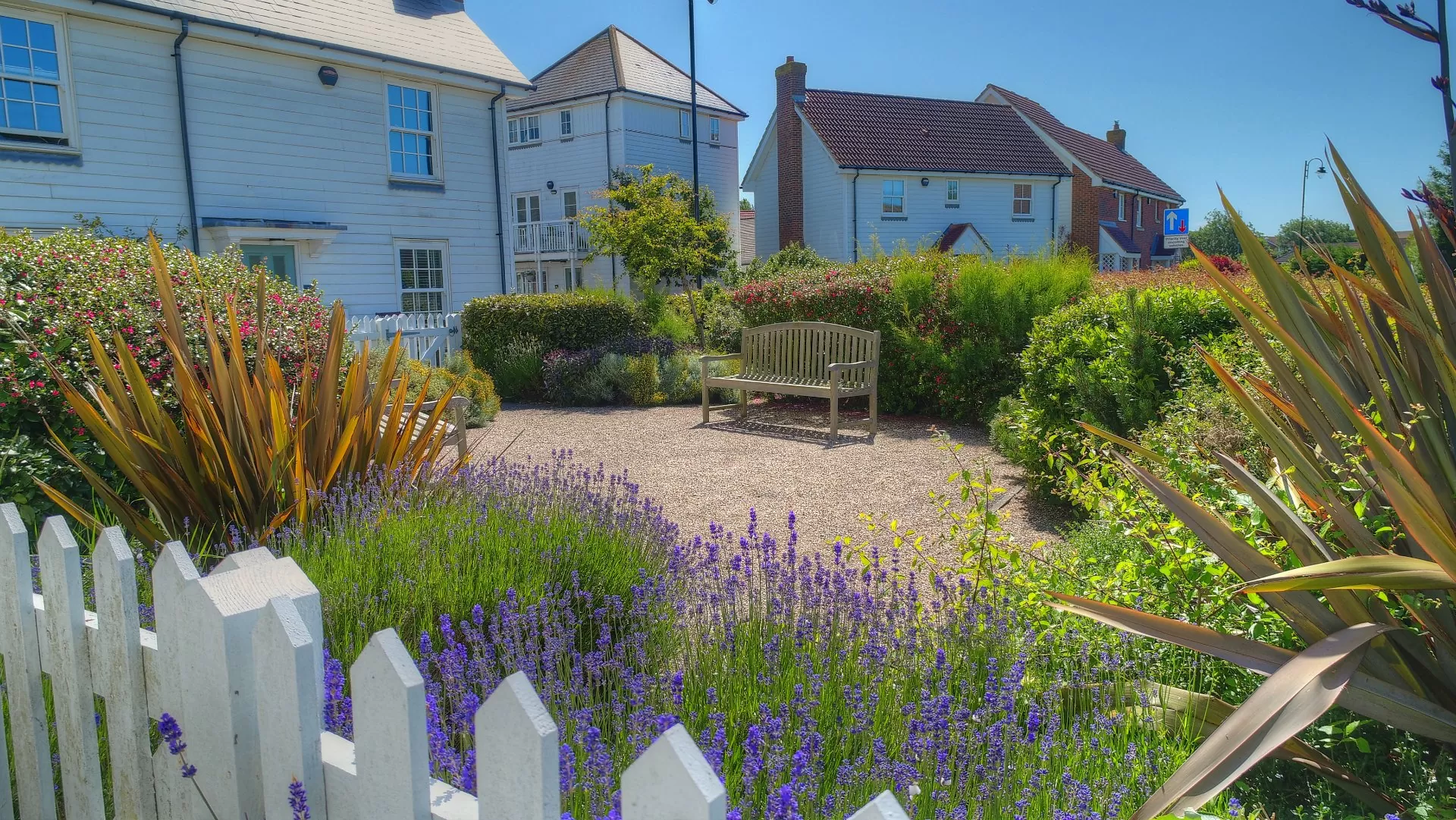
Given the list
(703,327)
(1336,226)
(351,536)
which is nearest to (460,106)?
(703,327)

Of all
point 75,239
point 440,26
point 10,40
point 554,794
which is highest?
point 440,26

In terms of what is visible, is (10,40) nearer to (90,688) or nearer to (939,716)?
(90,688)

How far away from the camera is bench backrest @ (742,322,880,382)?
1023cm

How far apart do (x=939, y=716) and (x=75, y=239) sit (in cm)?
658

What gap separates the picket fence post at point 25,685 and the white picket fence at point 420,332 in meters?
11.1

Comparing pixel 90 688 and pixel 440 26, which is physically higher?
pixel 440 26

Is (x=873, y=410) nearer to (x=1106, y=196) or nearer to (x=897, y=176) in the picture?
(x=897, y=176)

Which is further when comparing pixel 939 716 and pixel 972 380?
pixel 972 380

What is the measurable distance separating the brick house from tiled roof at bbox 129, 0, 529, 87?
2074 cm

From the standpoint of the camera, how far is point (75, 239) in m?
6.27

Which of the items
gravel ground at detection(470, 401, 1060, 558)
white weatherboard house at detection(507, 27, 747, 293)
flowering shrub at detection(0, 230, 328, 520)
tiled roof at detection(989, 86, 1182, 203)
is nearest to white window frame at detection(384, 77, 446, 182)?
gravel ground at detection(470, 401, 1060, 558)

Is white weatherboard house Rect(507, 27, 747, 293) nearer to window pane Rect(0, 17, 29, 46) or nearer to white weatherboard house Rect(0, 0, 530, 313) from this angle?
white weatherboard house Rect(0, 0, 530, 313)

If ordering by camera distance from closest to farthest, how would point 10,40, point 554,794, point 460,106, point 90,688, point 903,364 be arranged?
point 554,794 → point 90,688 → point 903,364 → point 10,40 → point 460,106

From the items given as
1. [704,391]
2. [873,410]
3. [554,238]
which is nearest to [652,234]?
[704,391]
